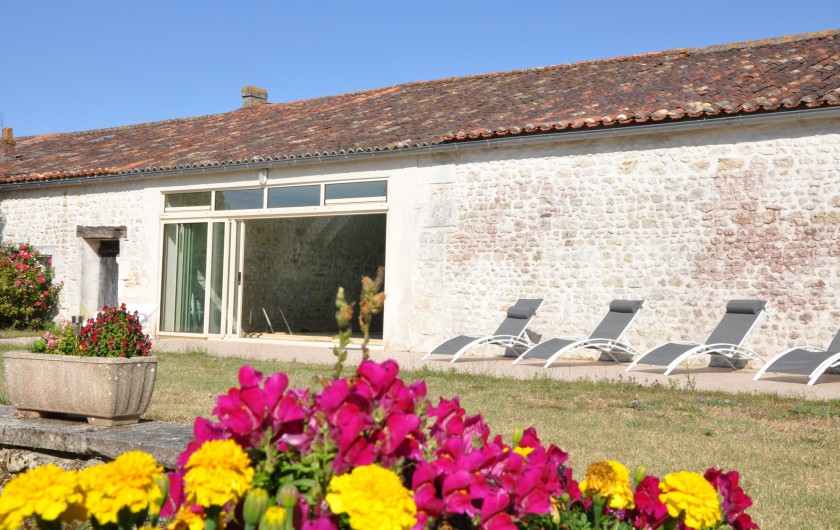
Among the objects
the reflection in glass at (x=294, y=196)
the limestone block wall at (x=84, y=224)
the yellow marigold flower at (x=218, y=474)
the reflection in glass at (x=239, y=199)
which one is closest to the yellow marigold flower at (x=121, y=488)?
the yellow marigold flower at (x=218, y=474)

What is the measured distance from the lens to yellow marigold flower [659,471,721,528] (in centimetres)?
189

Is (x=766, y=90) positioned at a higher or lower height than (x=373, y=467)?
higher

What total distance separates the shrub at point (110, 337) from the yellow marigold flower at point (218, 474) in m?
3.02

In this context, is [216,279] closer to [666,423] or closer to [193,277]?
[193,277]

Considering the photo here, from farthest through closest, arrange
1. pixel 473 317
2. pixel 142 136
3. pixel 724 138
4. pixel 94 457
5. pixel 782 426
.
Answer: pixel 142 136
pixel 473 317
pixel 724 138
pixel 782 426
pixel 94 457

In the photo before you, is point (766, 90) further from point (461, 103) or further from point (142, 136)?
point (142, 136)

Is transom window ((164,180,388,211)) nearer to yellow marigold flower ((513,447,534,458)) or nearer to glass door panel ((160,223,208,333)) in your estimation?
glass door panel ((160,223,208,333))

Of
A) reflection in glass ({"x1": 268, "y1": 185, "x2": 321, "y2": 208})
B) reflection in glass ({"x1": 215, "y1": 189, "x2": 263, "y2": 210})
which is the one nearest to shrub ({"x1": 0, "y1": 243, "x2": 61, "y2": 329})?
reflection in glass ({"x1": 215, "y1": 189, "x2": 263, "y2": 210})

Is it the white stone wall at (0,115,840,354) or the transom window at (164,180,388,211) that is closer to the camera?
the white stone wall at (0,115,840,354)

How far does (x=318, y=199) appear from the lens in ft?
46.3

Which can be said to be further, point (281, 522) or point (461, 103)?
point (461, 103)

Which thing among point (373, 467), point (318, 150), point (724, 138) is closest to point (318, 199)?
point (318, 150)

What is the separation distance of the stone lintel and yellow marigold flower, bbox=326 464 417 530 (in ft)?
51.2

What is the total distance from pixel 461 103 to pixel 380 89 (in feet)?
12.0
